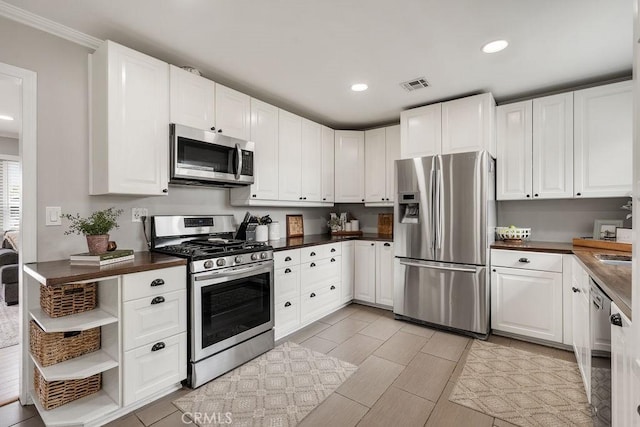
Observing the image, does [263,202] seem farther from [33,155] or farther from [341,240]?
[33,155]

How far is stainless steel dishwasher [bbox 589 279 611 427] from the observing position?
4.52 ft

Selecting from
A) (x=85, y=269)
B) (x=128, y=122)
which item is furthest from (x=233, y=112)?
(x=85, y=269)

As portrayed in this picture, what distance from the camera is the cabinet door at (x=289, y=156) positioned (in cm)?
336

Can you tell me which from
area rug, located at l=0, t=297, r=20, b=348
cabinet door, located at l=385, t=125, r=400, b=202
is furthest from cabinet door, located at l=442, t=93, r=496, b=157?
area rug, located at l=0, t=297, r=20, b=348

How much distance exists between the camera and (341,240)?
12.2ft

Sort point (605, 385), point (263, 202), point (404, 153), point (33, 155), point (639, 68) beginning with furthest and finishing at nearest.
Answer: point (404, 153)
point (263, 202)
point (33, 155)
point (605, 385)
point (639, 68)

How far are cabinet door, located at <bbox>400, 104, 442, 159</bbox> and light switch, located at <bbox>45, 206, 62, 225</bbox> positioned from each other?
10.6 ft

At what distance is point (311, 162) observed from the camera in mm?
3779

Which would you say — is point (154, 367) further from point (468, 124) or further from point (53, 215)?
point (468, 124)

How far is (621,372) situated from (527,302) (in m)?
1.82

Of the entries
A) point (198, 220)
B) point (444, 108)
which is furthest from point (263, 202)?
point (444, 108)

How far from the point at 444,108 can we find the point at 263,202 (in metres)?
2.21

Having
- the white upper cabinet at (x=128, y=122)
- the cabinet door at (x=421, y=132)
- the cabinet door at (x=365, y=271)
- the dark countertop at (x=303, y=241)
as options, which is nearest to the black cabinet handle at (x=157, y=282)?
the white upper cabinet at (x=128, y=122)

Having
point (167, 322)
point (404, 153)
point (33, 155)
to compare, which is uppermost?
point (404, 153)
